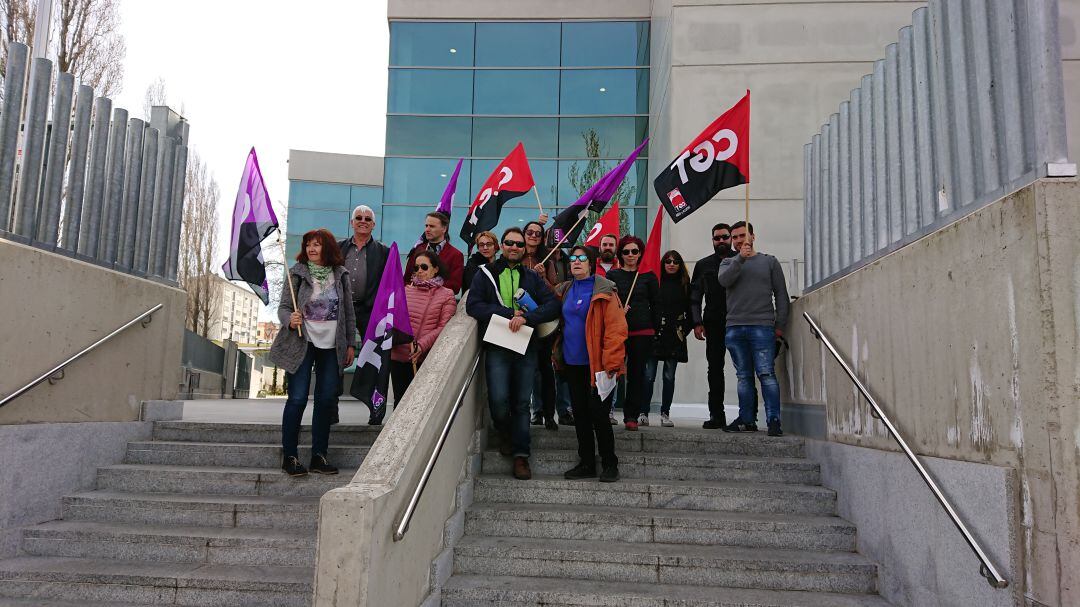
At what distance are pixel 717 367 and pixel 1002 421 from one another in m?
3.84

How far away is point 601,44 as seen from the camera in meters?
17.8

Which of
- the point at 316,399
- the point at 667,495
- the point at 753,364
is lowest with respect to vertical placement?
the point at 667,495

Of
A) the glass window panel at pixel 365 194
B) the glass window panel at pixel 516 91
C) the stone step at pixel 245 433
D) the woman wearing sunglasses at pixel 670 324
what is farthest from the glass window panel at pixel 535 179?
the stone step at pixel 245 433

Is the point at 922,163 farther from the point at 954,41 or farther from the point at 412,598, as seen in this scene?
the point at 412,598

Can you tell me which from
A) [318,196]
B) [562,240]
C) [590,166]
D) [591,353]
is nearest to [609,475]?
[591,353]

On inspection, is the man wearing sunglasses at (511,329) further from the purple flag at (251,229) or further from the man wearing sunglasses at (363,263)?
the purple flag at (251,229)

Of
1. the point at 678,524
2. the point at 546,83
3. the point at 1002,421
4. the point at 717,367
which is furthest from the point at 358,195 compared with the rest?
the point at 1002,421

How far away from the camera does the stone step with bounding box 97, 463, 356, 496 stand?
5547 mm

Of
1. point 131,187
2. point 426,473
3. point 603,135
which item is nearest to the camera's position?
point 426,473

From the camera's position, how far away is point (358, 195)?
A: 70.1 feet

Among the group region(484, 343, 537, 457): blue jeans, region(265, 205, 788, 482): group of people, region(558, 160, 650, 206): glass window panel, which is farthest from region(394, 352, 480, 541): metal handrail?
region(558, 160, 650, 206): glass window panel

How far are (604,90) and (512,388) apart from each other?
13.1 meters

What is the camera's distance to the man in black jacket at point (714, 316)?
7.33 m

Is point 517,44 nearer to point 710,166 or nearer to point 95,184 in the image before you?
point 710,166
